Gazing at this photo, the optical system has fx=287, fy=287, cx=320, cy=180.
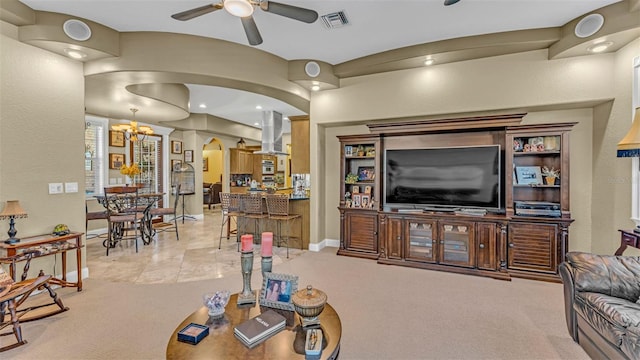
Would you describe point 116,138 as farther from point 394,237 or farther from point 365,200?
point 394,237

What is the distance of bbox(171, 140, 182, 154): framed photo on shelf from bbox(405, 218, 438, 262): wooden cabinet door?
687 centimetres

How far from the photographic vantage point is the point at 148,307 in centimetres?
292

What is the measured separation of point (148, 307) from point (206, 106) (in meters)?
5.24

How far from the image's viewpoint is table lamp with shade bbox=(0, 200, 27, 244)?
9.18ft

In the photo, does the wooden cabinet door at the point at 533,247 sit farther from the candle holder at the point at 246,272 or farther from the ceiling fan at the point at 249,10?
the ceiling fan at the point at 249,10

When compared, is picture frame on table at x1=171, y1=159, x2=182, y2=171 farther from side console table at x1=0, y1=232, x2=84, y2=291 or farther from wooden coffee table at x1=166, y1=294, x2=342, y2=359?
wooden coffee table at x1=166, y1=294, x2=342, y2=359

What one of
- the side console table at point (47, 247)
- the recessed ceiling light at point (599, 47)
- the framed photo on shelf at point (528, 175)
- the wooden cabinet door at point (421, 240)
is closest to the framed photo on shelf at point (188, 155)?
the side console table at point (47, 247)

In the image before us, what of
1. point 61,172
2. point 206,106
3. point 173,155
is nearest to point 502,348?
point 61,172

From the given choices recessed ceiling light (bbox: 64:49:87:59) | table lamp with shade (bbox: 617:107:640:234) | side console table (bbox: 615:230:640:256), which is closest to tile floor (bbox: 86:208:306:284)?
recessed ceiling light (bbox: 64:49:87:59)

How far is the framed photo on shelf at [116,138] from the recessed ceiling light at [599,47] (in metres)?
8.52

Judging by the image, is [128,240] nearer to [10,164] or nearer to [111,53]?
[10,164]

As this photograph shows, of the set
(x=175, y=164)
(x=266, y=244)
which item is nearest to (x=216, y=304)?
(x=266, y=244)

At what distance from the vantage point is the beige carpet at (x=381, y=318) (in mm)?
2215

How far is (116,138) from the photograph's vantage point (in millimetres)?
6664
